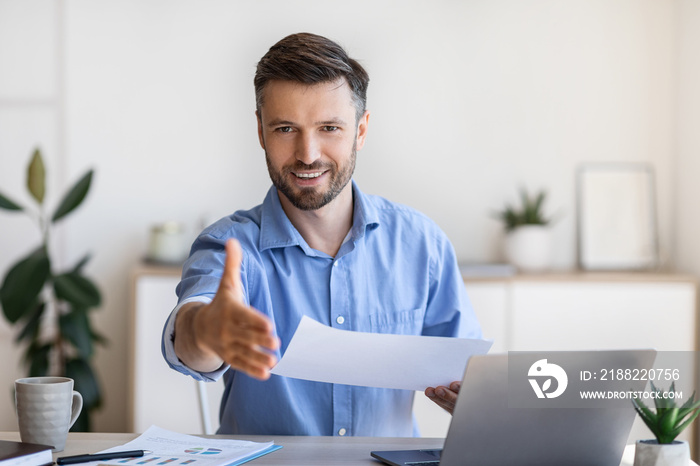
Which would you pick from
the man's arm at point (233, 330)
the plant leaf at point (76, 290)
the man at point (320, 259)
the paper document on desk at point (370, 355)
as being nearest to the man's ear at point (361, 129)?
the man at point (320, 259)

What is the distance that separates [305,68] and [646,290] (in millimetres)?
Result: 2277

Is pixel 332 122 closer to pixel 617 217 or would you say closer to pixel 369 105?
pixel 369 105

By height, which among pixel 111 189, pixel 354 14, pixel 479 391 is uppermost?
pixel 354 14

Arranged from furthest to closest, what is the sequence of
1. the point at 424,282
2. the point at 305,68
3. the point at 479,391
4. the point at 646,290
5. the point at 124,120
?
the point at 124,120
the point at 646,290
the point at 424,282
the point at 305,68
the point at 479,391

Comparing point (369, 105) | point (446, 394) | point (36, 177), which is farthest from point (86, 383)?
point (446, 394)

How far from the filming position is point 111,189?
370 cm

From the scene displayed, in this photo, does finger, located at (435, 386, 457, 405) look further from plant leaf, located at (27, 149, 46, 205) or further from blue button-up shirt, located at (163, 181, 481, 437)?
plant leaf, located at (27, 149, 46, 205)

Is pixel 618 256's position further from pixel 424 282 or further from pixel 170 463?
pixel 170 463

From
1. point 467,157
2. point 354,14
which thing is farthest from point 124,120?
point 467,157

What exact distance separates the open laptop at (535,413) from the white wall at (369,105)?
8.34 ft

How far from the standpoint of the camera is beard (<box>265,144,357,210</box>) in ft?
5.55

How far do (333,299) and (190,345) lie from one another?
1.85 feet

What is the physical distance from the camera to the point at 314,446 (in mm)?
1463

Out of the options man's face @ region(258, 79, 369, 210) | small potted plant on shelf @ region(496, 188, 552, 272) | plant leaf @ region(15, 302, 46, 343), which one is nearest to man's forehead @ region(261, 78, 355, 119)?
man's face @ region(258, 79, 369, 210)
